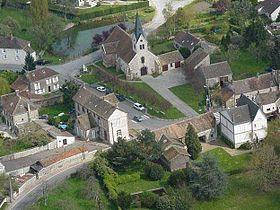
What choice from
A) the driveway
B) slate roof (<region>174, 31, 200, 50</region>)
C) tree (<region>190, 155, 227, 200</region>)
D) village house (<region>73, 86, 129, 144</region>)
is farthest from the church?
tree (<region>190, 155, 227, 200</region>)

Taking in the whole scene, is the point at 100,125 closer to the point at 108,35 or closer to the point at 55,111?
the point at 55,111

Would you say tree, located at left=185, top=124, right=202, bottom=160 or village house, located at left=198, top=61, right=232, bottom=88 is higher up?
village house, located at left=198, top=61, right=232, bottom=88

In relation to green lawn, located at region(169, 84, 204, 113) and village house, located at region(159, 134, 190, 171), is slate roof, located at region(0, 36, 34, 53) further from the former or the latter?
village house, located at region(159, 134, 190, 171)

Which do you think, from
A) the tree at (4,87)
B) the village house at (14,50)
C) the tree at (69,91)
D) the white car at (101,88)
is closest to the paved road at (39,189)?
the tree at (69,91)

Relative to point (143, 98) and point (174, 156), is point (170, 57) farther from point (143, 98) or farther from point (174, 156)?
point (174, 156)

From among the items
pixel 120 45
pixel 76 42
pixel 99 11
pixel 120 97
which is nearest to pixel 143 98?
pixel 120 97

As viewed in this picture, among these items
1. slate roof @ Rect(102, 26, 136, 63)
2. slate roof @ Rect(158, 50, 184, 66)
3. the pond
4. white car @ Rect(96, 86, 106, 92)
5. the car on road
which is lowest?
the pond
